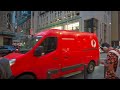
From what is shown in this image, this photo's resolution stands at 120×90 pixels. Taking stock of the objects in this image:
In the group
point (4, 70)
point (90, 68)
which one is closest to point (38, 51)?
point (4, 70)

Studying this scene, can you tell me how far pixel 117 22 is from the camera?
67.1 m

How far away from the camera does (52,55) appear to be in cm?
670

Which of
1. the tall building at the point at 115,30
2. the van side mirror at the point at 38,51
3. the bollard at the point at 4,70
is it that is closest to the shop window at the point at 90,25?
the tall building at the point at 115,30

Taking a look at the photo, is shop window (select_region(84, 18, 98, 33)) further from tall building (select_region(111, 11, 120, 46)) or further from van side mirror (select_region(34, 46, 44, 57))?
van side mirror (select_region(34, 46, 44, 57))

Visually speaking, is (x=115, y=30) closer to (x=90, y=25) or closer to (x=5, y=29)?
(x=90, y=25)

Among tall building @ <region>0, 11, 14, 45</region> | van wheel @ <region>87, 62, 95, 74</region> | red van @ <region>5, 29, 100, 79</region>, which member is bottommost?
van wheel @ <region>87, 62, 95, 74</region>

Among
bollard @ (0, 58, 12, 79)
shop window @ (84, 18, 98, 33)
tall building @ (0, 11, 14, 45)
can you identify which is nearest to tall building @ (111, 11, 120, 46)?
shop window @ (84, 18, 98, 33)

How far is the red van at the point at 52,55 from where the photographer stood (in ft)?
19.5

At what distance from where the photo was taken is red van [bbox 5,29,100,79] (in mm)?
5945

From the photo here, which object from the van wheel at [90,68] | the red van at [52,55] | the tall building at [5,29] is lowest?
the van wheel at [90,68]

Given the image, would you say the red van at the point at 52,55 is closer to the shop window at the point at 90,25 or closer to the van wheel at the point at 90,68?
the van wheel at the point at 90,68
